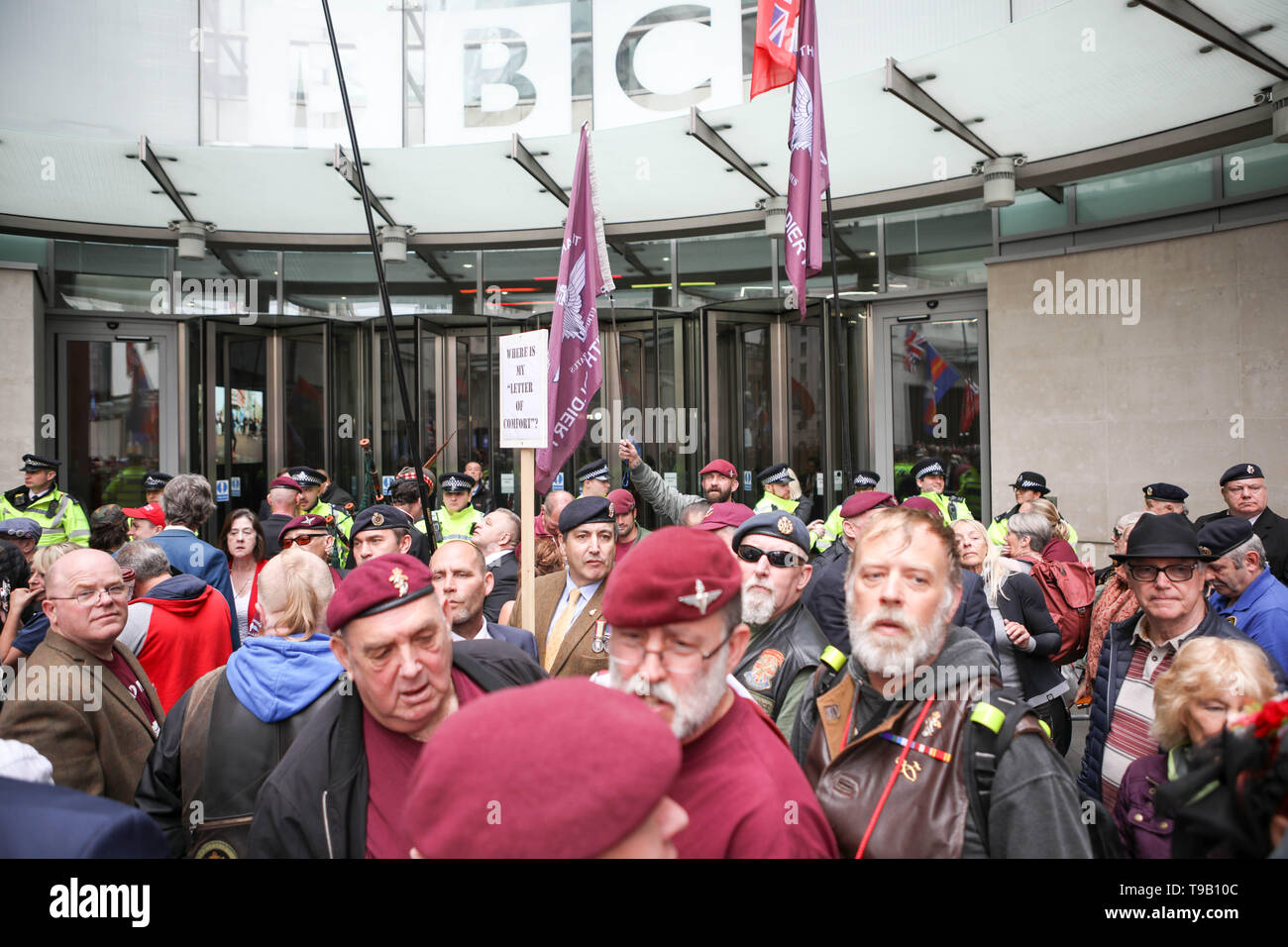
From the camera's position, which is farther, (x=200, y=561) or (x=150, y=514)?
(x=150, y=514)

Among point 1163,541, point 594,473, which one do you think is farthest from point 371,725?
point 594,473

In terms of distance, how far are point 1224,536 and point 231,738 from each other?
13.5 ft

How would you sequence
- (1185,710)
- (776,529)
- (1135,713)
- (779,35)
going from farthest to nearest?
(779,35)
(776,529)
(1135,713)
(1185,710)

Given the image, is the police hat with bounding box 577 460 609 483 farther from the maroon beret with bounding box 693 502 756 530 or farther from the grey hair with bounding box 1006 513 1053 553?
the grey hair with bounding box 1006 513 1053 553

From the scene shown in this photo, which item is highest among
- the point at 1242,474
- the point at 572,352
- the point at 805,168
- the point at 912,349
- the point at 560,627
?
the point at 805,168

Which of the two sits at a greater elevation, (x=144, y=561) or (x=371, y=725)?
(x=144, y=561)

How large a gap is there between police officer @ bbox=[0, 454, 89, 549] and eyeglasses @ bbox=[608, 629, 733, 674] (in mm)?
7352

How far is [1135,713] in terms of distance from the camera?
3.15m

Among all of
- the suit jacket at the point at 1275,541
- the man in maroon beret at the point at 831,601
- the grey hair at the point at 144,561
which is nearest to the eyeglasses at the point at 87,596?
the grey hair at the point at 144,561

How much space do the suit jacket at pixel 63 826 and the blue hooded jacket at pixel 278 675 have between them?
66.1 inches

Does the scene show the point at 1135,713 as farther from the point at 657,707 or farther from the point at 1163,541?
the point at 657,707

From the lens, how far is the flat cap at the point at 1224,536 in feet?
13.0

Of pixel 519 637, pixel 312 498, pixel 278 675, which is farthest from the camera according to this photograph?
pixel 312 498
